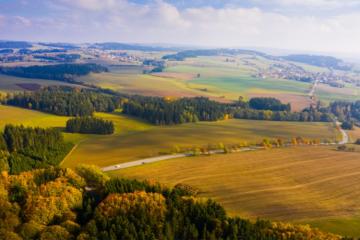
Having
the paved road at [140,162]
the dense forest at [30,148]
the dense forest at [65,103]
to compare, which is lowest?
the paved road at [140,162]

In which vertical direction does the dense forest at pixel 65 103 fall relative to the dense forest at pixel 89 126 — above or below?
above

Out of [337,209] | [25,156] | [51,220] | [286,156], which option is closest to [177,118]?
[286,156]

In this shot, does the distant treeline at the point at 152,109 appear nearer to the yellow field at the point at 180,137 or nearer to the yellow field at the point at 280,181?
the yellow field at the point at 180,137

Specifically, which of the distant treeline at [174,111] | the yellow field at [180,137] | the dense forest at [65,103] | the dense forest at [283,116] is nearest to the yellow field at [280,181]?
the yellow field at [180,137]

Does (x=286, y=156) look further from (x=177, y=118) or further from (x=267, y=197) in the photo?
(x=177, y=118)

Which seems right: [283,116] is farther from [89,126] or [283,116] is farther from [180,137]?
[89,126]

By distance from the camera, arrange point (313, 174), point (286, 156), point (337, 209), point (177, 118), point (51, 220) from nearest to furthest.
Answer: point (51, 220)
point (337, 209)
point (313, 174)
point (286, 156)
point (177, 118)
